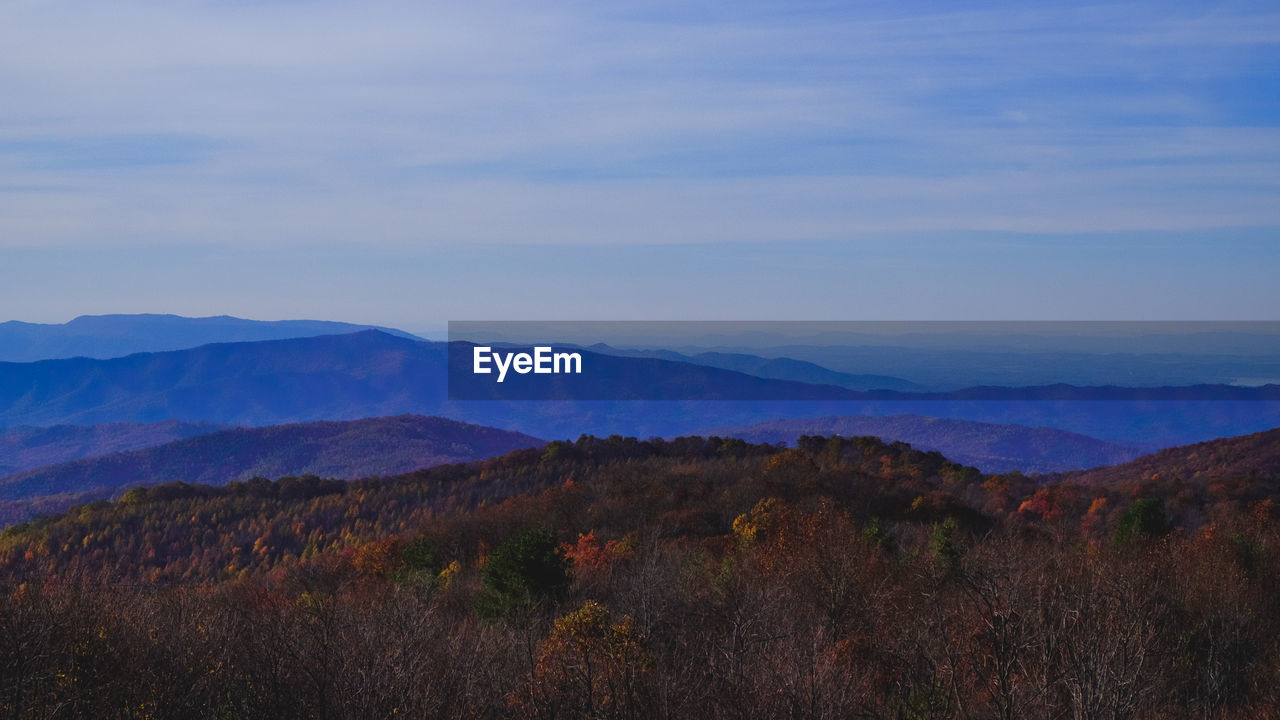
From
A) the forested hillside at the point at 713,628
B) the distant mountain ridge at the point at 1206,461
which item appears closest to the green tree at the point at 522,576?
the forested hillside at the point at 713,628

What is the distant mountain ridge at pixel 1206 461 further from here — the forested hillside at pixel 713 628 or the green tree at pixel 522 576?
the green tree at pixel 522 576

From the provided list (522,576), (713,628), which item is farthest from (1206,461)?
(713,628)

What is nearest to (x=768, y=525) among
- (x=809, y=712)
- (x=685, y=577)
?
(x=685, y=577)

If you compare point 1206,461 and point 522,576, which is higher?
point 522,576

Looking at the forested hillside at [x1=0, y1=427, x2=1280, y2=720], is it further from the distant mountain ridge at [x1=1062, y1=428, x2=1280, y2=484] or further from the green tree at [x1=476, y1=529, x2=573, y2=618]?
the distant mountain ridge at [x1=1062, y1=428, x2=1280, y2=484]

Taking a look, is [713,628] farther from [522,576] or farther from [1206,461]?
[1206,461]

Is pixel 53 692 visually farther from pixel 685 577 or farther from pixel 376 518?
pixel 376 518

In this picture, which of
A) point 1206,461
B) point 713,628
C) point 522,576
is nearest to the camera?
point 713,628

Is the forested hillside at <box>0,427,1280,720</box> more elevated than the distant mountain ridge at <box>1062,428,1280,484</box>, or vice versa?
the forested hillside at <box>0,427,1280,720</box>

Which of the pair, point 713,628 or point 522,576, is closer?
point 713,628

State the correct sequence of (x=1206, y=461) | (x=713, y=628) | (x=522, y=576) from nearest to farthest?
(x=713, y=628) → (x=522, y=576) → (x=1206, y=461)

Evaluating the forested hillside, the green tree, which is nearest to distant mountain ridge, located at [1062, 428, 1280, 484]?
the forested hillside
